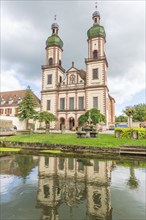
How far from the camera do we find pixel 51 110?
132 ft

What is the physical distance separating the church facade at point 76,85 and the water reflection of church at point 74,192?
2608cm

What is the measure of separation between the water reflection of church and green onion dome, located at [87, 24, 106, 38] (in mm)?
35147

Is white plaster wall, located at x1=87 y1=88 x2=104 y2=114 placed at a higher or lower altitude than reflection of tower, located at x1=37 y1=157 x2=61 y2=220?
higher

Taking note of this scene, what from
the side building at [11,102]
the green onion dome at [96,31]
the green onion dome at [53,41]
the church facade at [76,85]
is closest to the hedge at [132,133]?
the church facade at [76,85]

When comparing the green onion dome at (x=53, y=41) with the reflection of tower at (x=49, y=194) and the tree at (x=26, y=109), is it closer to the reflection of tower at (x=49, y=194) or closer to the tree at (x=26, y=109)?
the tree at (x=26, y=109)

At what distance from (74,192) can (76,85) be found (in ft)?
110

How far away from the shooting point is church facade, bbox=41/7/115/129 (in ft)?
119

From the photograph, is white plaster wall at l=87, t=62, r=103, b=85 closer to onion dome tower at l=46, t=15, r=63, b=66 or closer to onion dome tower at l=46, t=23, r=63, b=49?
onion dome tower at l=46, t=15, r=63, b=66

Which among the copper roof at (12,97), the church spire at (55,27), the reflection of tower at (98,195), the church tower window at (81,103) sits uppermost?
the church spire at (55,27)

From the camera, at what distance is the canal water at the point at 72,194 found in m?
5.20

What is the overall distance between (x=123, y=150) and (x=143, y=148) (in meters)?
1.82

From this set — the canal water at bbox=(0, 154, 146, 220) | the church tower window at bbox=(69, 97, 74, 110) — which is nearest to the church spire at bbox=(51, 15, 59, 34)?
the church tower window at bbox=(69, 97, 74, 110)

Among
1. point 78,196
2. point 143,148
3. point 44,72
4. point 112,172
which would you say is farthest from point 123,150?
point 44,72

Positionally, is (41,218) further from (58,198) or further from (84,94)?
(84,94)
